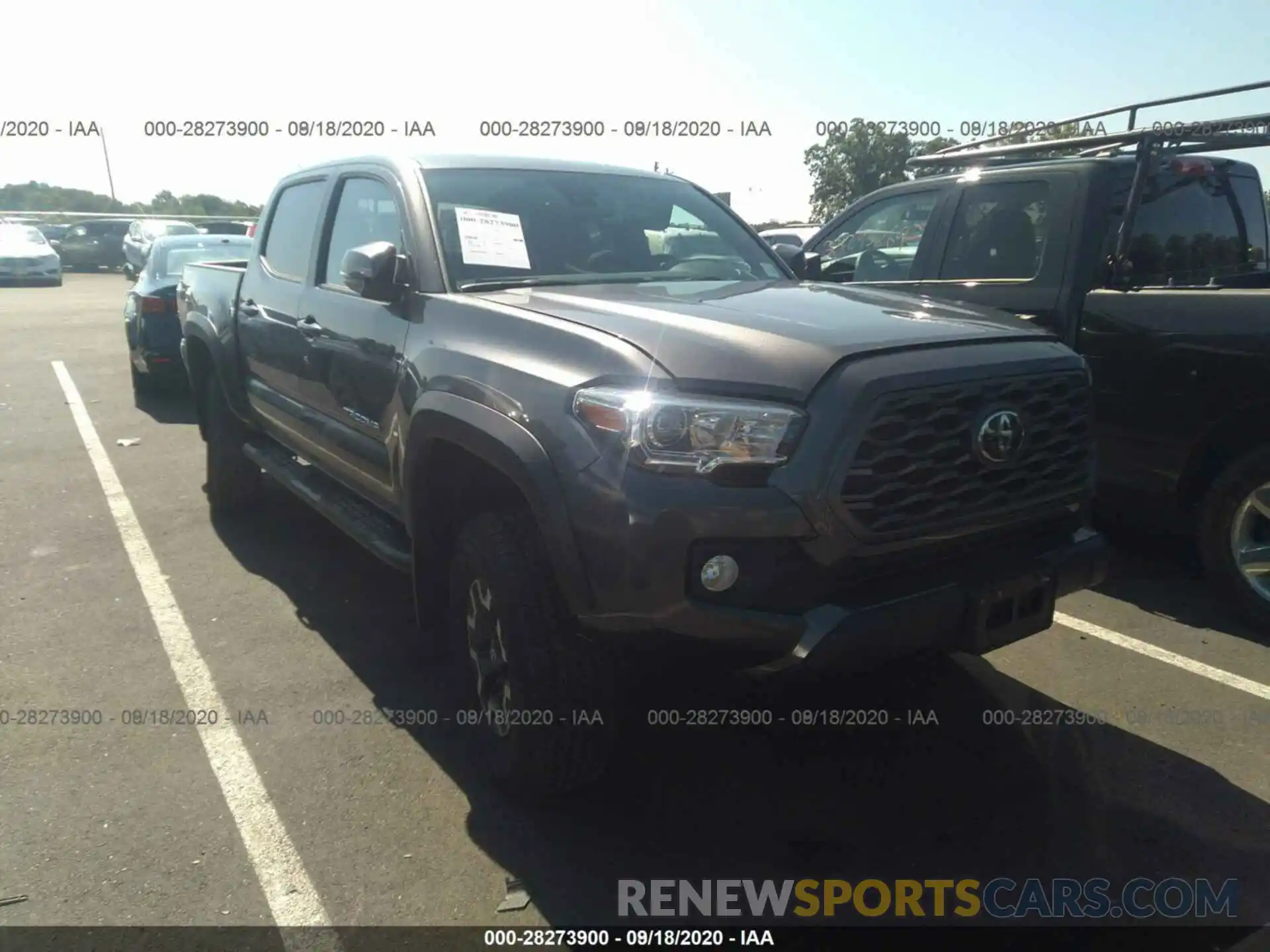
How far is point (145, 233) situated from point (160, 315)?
16.6 m

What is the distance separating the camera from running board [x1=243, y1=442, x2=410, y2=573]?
3744 millimetres

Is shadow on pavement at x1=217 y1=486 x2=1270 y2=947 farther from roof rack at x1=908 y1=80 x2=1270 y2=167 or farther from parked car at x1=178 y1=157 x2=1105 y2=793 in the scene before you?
roof rack at x1=908 y1=80 x2=1270 y2=167

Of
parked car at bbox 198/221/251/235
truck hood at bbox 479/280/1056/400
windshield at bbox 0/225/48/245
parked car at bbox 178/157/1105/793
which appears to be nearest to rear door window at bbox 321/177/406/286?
parked car at bbox 178/157/1105/793

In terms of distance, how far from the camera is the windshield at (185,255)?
10008mm

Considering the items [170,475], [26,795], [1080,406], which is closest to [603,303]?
[1080,406]

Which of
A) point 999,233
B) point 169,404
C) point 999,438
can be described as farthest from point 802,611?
point 169,404

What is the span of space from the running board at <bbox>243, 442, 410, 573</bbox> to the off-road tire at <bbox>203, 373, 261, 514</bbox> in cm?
26

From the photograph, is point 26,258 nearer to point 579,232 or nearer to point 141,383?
point 141,383

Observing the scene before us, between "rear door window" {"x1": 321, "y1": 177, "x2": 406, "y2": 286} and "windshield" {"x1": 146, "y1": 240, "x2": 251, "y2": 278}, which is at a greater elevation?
"rear door window" {"x1": 321, "y1": 177, "x2": 406, "y2": 286}

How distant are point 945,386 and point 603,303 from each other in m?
1.06

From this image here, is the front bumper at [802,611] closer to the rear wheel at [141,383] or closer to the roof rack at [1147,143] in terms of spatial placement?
the roof rack at [1147,143]

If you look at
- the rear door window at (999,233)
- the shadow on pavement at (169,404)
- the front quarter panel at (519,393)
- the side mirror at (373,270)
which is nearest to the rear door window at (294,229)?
the side mirror at (373,270)

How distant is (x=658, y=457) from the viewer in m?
2.48

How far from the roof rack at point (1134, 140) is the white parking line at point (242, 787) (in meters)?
4.60
